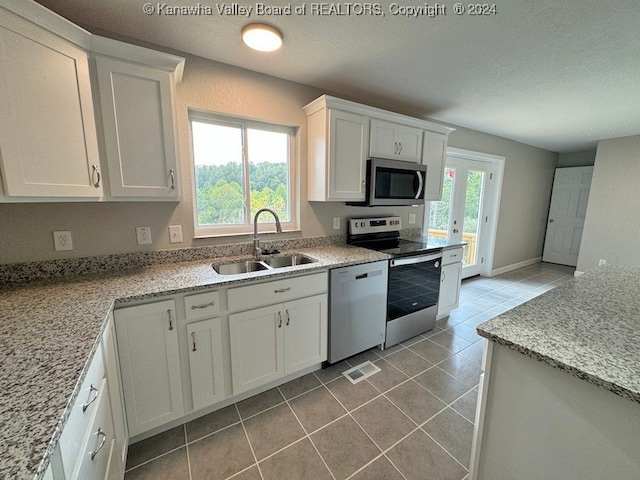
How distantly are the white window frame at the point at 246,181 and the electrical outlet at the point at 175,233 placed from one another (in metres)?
→ 0.12

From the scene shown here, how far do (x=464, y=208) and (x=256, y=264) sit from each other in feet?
11.6

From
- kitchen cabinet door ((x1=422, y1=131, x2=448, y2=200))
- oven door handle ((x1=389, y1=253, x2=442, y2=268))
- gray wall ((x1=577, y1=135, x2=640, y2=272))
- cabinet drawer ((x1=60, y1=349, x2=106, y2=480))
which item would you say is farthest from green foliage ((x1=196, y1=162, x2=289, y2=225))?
gray wall ((x1=577, y1=135, x2=640, y2=272))

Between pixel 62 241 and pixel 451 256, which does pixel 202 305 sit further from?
pixel 451 256

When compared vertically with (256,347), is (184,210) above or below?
above

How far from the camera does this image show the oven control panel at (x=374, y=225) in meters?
2.80

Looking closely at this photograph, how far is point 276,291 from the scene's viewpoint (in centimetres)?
178

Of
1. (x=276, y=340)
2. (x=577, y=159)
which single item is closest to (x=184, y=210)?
(x=276, y=340)

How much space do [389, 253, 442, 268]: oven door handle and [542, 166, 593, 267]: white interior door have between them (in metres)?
4.71

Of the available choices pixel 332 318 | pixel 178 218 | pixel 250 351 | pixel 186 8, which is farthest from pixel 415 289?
pixel 186 8

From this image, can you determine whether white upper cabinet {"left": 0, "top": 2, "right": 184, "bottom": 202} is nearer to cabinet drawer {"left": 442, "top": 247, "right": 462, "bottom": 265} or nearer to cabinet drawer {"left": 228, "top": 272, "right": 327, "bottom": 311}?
cabinet drawer {"left": 228, "top": 272, "right": 327, "bottom": 311}

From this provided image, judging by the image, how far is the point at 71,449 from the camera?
69 cm

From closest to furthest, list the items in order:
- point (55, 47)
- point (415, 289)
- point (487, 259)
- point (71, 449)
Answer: point (71, 449)
point (55, 47)
point (415, 289)
point (487, 259)

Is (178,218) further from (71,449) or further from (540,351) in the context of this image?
(540,351)

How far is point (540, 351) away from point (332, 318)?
1.37 metres
